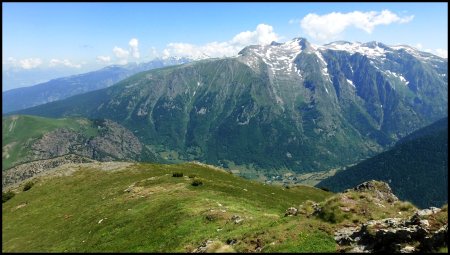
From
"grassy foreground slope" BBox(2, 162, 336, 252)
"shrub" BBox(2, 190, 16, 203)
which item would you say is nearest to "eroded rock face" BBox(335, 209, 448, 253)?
"grassy foreground slope" BBox(2, 162, 336, 252)

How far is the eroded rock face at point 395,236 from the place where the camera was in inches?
1126

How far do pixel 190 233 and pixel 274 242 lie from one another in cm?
1166

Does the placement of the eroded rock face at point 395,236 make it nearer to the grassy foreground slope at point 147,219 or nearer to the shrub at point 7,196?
the grassy foreground slope at point 147,219

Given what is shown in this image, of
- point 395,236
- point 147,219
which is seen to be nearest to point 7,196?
point 147,219

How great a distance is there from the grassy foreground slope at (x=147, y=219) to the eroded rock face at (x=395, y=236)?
2.05 metres

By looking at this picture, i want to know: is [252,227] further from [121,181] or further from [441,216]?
[121,181]

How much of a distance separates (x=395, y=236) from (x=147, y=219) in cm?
3209

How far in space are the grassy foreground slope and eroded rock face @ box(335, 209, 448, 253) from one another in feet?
6.74

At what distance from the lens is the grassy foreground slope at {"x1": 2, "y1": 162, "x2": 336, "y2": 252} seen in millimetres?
36844

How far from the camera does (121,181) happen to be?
83375 mm

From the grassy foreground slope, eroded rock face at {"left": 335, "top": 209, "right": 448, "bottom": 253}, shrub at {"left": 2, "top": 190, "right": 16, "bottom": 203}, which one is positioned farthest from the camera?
shrub at {"left": 2, "top": 190, "right": 16, "bottom": 203}

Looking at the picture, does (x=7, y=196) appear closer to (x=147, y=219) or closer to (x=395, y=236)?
(x=147, y=219)

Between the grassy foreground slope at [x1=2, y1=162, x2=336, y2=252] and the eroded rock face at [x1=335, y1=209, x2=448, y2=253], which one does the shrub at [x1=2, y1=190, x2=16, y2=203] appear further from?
the eroded rock face at [x1=335, y1=209, x2=448, y2=253]

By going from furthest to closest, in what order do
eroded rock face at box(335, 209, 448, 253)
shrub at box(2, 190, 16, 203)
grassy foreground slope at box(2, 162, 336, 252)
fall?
shrub at box(2, 190, 16, 203)
grassy foreground slope at box(2, 162, 336, 252)
eroded rock face at box(335, 209, 448, 253)
